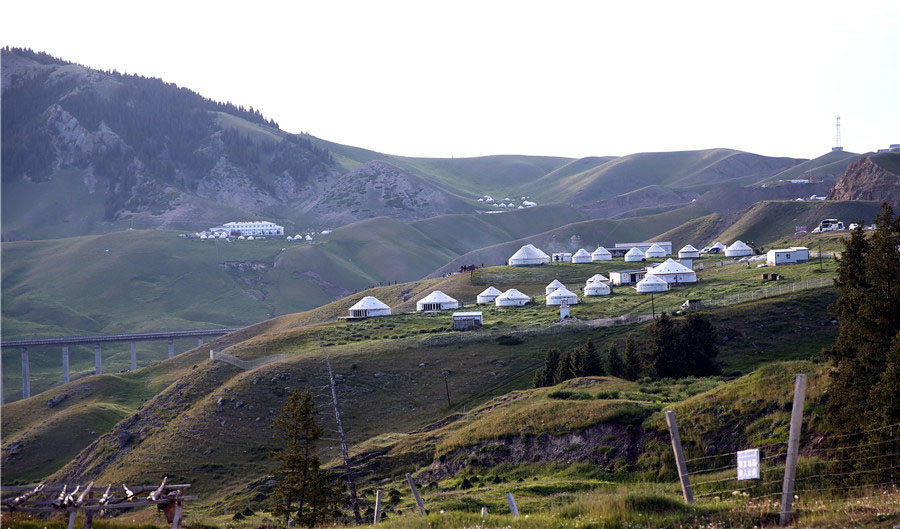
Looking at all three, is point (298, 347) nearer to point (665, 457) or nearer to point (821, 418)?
point (665, 457)

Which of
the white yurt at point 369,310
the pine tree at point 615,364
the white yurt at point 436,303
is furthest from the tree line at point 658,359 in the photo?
the white yurt at point 369,310

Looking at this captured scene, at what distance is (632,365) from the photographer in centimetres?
7044

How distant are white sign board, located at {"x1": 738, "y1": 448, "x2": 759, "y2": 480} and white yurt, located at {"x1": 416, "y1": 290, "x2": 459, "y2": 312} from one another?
108 meters

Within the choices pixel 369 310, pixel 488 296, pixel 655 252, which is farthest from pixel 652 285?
pixel 655 252

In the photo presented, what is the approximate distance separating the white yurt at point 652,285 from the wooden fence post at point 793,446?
97.8m

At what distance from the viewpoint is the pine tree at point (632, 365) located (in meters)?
69.8

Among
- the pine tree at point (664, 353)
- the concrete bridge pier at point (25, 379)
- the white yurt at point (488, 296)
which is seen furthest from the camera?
the concrete bridge pier at point (25, 379)

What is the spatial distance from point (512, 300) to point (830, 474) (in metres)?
96.0

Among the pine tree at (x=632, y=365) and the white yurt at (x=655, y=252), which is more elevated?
the white yurt at (x=655, y=252)

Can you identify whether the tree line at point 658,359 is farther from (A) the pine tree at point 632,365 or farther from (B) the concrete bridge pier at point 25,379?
(B) the concrete bridge pier at point 25,379

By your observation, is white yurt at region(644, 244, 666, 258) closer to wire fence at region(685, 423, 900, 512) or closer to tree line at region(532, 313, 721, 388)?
tree line at region(532, 313, 721, 388)

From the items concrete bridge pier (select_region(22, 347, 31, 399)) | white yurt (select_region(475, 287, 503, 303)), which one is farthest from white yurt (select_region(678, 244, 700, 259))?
concrete bridge pier (select_region(22, 347, 31, 399))

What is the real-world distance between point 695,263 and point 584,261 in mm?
23339

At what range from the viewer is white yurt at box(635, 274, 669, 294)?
111 m
